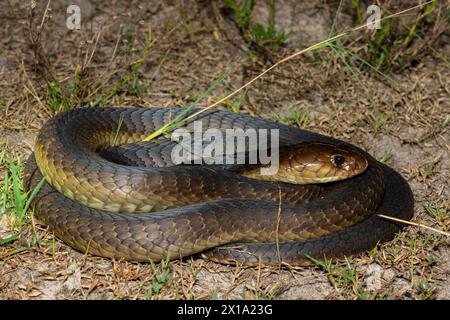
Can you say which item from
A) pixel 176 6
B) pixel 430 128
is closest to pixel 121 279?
pixel 430 128

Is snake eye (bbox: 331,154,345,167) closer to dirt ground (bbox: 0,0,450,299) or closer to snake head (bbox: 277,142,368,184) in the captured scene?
snake head (bbox: 277,142,368,184)

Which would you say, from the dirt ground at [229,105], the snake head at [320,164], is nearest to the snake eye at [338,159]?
the snake head at [320,164]

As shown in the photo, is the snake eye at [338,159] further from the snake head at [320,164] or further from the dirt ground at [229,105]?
the dirt ground at [229,105]

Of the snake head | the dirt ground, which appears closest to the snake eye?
the snake head

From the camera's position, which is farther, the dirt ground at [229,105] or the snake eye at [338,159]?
the snake eye at [338,159]

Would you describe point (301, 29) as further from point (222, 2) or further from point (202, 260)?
point (202, 260)

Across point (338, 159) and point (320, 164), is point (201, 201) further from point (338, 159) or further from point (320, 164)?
point (338, 159)

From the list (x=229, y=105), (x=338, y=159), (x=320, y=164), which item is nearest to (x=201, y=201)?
(x=320, y=164)
